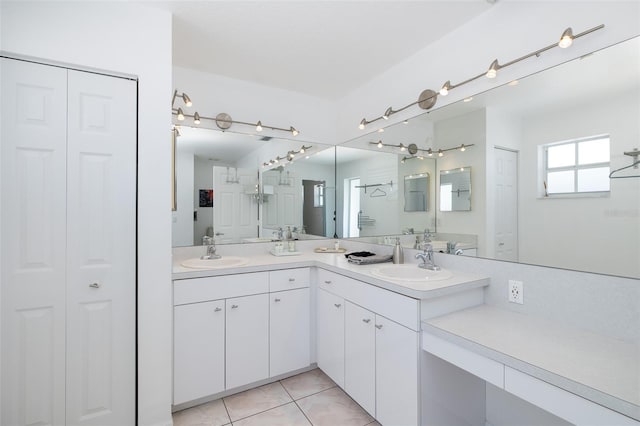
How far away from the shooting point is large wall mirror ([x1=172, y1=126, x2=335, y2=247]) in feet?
8.19

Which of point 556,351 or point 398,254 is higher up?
point 398,254

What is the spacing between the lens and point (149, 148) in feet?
5.69

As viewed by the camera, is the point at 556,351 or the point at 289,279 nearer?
the point at 556,351

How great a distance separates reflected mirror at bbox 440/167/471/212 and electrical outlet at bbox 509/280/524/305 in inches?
20.5

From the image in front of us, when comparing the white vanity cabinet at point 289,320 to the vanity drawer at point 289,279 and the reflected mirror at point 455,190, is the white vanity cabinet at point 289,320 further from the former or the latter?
the reflected mirror at point 455,190

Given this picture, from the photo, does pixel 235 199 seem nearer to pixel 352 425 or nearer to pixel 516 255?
pixel 352 425

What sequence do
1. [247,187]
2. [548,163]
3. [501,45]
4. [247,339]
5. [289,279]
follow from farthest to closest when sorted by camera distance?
[247,187], [289,279], [247,339], [501,45], [548,163]

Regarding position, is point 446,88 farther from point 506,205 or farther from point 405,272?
point 405,272

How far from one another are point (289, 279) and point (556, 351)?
1635 mm

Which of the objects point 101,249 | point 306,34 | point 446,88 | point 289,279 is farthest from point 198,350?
point 446,88

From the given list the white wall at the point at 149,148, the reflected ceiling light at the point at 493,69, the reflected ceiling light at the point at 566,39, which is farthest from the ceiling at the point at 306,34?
the reflected ceiling light at the point at 566,39

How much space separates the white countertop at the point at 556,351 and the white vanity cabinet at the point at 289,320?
113cm

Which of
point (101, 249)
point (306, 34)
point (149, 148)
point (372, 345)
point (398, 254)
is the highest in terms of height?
point (306, 34)

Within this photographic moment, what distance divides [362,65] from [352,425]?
2677mm
